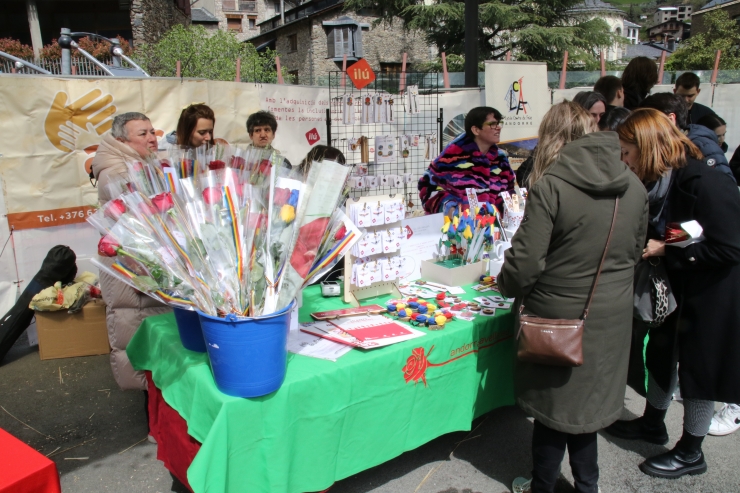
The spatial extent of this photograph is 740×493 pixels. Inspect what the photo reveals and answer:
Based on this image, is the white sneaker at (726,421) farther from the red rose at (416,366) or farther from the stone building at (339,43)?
the stone building at (339,43)

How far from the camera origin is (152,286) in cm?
159

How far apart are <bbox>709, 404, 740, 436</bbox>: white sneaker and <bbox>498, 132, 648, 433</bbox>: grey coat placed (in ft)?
4.10

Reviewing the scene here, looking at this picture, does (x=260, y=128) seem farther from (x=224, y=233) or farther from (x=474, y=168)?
(x=224, y=233)

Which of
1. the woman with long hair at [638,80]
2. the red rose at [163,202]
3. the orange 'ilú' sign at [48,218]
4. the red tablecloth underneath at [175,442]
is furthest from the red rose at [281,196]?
the woman with long hair at [638,80]

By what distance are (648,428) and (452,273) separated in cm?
128

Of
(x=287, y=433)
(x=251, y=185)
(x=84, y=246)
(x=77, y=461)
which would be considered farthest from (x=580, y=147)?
(x=84, y=246)

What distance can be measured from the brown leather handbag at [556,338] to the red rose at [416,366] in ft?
1.35

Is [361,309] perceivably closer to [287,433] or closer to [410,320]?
[410,320]

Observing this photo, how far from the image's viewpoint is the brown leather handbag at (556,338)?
1804mm

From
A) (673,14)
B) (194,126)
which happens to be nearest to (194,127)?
(194,126)

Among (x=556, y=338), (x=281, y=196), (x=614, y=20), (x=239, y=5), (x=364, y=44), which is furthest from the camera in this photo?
(x=614, y=20)

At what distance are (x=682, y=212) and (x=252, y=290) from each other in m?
1.80

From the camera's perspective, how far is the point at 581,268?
183cm

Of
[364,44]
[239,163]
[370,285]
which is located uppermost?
[364,44]
